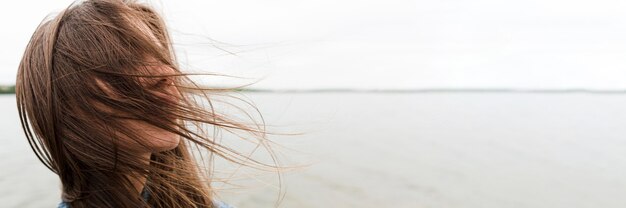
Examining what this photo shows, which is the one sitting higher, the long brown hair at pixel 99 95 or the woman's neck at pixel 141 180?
the long brown hair at pixel 99 95

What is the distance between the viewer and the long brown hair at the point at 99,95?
939 mm

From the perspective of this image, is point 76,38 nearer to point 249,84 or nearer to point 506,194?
point 249,84

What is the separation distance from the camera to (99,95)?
3.11 ft

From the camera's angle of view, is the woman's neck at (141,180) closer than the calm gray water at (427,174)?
Yes

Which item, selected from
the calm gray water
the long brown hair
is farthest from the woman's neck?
the calm gray water

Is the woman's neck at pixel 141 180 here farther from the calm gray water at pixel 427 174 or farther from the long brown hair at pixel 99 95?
the calm gray water at pixel 427 174

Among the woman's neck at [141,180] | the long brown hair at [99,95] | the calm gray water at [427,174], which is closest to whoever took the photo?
the long brown hair at [99,95]

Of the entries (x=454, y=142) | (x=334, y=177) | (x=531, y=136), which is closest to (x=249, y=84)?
(x=334, y=177)

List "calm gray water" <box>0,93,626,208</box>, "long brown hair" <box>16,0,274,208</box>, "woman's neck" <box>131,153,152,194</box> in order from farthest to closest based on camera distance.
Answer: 1. "calm gray water" <box>0,93,626,208</box>
2. "woman's neck" <box>131,153,152,194</box>
3. "long brown hair" <box>16,0,274,208</box>

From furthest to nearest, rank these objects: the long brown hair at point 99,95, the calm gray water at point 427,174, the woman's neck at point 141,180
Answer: the calm gray water at point 427,174 < the woman's neck at point 141,180 < the long brown hair at point 99,95

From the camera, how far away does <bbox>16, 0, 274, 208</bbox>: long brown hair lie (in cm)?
94

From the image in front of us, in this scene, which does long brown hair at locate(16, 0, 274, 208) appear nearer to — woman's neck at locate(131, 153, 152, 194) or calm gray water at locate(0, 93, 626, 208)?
woman's neck at locate(131, 153, 152, 194)

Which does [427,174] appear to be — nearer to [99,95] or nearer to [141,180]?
[141,180]

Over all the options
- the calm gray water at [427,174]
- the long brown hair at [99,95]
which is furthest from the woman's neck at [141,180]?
the calm gray water at [427,174]
